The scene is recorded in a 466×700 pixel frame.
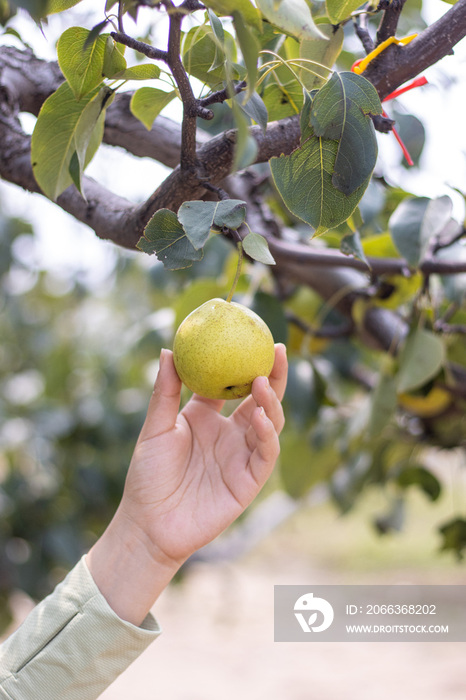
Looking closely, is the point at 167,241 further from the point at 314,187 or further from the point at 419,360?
the point at 419,360

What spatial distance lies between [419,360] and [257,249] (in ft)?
1.77

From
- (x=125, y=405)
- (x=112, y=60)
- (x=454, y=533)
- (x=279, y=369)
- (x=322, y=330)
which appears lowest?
(x=125, y=405)

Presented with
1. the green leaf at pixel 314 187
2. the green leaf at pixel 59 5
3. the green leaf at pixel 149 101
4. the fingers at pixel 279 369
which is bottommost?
the fingers at pixel 279 369

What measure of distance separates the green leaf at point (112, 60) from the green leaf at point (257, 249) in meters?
0.18

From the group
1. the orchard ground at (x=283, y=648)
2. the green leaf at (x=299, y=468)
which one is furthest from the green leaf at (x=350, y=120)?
the orchard ground at (x=283, y=648)

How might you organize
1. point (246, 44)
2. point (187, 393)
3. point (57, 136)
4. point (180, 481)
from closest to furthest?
point (246, 44), point (57, 136), point (180, 481), point (187, 393)

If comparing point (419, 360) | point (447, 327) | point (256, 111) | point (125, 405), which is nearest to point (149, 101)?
point (256, 111)

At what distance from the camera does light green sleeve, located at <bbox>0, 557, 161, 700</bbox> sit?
616 mm

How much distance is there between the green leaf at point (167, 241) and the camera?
1.44 ft

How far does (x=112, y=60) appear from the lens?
0.47m

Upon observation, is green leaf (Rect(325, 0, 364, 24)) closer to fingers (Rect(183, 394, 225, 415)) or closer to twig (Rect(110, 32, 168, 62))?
twig (Rect(110, 32, 168, 62))

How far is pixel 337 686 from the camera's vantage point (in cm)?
285

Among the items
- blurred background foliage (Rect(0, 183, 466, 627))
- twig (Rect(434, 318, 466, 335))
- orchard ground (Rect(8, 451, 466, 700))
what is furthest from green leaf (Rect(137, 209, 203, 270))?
orchard ground (Rect(8, 451, 466, 700))

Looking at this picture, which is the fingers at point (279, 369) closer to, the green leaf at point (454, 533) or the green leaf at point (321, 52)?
the green leaf at point (321, 52)
